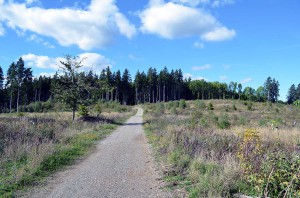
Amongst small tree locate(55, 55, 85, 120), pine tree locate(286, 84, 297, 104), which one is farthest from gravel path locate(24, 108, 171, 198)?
pine tree locate(286, 84, 297, 104)

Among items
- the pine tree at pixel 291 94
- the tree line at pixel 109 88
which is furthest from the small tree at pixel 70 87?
the pine tree at pixel 291 94

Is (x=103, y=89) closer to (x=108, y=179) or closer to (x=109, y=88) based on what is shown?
(x=109, y=88)

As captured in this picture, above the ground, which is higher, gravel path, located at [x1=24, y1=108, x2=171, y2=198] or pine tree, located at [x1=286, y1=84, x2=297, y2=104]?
pine tree, located at [x1=286, y1=84, x2=297, y2=104]

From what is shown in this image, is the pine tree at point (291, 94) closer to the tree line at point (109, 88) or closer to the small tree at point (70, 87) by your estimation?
the tree line at point (109, 88)

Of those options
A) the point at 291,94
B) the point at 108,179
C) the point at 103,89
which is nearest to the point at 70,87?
the point at 103,89

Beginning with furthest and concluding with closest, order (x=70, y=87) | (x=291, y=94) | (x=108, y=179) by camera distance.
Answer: (x=291, y=94) < (x=70, y=87) < (x=108, y=179)

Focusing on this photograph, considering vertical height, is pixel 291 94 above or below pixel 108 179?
above

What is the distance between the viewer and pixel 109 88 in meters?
31.3

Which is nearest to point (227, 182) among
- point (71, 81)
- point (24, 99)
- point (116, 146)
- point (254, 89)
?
point (116, 146)

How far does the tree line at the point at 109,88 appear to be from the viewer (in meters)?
28.9

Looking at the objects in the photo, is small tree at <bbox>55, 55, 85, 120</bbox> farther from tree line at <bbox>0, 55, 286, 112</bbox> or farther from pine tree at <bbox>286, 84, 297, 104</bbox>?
pine tree at <bbox>286, 84, 297, 104</bbox>

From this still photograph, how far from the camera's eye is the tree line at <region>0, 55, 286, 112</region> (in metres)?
28.9

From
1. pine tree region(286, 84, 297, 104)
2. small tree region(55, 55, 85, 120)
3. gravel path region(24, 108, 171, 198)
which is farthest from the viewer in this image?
pine tree region(286, 84, 297, 104)

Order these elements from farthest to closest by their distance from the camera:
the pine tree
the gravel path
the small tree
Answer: the pine tree → the small tree → the gravel path
